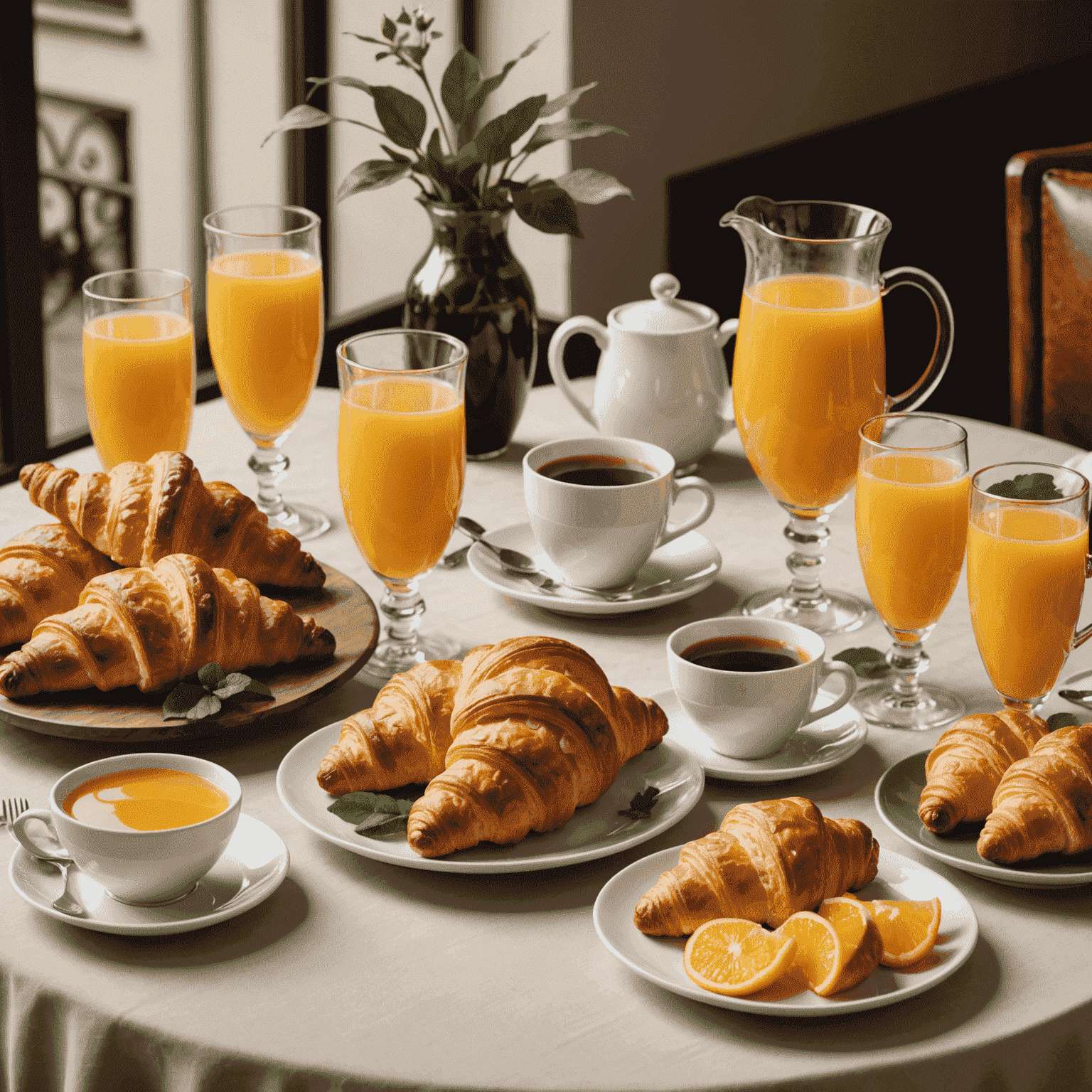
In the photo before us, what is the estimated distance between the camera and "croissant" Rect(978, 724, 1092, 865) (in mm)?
1053

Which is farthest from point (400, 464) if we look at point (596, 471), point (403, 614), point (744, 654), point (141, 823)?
point (141, 823)

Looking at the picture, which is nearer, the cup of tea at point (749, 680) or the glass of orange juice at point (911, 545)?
the cup of tea at point (749, 680)

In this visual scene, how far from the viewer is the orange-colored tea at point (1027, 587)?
4.05ft

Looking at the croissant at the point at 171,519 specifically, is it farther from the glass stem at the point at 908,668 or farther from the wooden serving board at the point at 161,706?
the glass stem at the point at 908,668

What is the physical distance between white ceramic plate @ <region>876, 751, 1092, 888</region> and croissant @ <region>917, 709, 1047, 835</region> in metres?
0.01

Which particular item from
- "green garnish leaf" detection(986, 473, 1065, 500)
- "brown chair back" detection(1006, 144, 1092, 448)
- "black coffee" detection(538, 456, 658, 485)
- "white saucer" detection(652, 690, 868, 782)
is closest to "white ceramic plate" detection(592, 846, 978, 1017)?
"white saucer" detection(652, 690, 868, 782)

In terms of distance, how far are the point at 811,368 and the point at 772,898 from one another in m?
0.68

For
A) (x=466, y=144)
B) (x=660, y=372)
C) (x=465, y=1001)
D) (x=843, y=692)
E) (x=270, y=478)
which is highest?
(x=466, y=144)

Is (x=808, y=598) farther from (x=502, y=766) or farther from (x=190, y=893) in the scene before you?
(x=190, y=893)

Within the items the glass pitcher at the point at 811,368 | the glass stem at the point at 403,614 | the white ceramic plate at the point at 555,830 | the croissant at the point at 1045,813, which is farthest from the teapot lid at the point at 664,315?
the croissant at the point at 1045,813

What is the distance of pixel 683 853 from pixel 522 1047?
0.18 meters

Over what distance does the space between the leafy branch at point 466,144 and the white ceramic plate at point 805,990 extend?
975 millimetres

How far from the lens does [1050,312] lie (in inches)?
96.8

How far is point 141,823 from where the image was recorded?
104 centimetres
